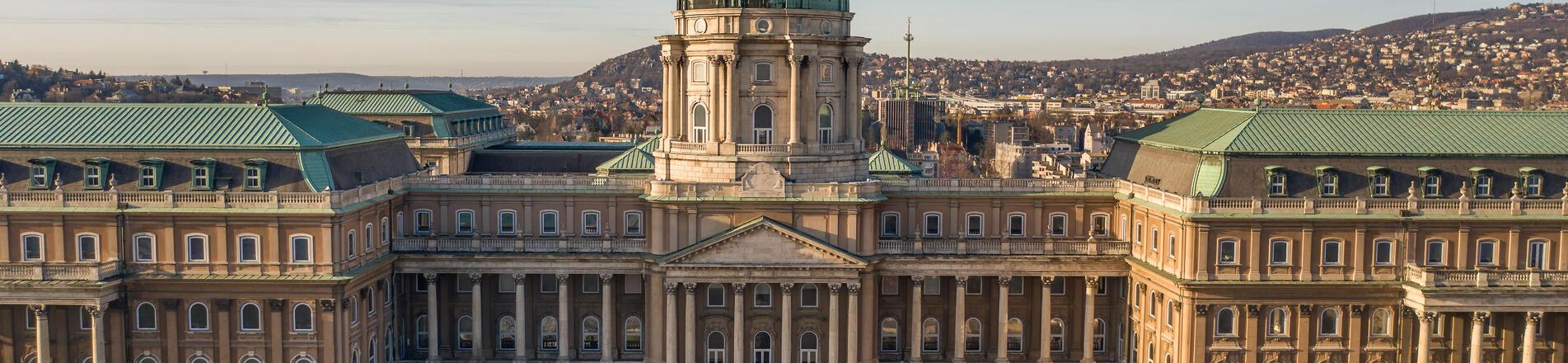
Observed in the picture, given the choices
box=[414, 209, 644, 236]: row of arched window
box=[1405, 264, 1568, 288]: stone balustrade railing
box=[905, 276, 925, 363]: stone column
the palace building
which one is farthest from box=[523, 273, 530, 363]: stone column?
box=[1405, 264, 1568, 288]: stone balustrade railing

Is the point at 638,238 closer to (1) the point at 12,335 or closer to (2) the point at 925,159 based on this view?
(1) the point at 12,335

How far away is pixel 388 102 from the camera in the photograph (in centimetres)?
9700

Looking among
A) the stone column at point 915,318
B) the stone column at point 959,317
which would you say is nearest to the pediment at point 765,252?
the stone column at point 915,318

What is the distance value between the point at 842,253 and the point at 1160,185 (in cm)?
1476

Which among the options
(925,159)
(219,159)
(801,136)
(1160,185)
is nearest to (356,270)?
(219,159)

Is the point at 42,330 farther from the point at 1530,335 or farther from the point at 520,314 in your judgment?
the point at 1530,335

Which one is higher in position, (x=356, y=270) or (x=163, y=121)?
(x=163, y=121)

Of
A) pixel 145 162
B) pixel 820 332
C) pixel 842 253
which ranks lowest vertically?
pixel 820 332

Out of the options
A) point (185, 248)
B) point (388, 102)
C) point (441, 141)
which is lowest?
point (185, 248)

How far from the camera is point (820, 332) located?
67.1 meters

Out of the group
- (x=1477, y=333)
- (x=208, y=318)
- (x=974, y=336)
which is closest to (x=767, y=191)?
(x=974, y=336)

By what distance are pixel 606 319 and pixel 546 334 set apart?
445 centimetres

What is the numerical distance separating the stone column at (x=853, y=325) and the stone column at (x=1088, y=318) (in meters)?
11.0

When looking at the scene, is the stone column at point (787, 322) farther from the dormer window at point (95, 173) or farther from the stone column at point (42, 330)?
the stone column at point (42, 330)
